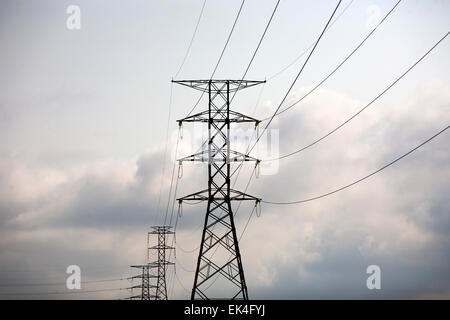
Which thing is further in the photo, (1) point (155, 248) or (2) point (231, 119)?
(1) point (155, 248)

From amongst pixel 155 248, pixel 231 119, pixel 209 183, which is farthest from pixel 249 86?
pixel 155 248
